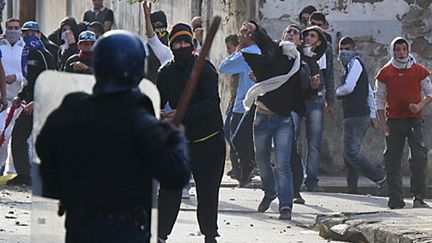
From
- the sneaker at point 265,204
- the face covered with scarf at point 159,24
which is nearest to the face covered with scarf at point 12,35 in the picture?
the face covered with scarf at point 159,24

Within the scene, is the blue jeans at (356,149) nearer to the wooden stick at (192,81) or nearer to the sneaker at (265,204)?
the sneaker at (265,204)

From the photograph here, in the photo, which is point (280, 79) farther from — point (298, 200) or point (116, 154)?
point (116, 154)

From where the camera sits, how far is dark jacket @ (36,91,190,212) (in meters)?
5.46

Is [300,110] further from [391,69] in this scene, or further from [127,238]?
[127,238]

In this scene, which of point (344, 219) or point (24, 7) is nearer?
point (344, 219)

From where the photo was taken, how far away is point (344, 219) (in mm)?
11773

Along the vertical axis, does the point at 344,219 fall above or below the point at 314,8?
below

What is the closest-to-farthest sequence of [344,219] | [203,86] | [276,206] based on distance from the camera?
[203,86], [344,219], [276,206]

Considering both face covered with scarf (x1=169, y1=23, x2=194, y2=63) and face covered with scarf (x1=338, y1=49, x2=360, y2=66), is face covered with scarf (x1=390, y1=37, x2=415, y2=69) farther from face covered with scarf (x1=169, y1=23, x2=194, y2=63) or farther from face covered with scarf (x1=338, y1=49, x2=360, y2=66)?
face covered with scarf (x1=169, y1=23, x2=194, y2=63)

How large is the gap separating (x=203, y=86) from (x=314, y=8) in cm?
721

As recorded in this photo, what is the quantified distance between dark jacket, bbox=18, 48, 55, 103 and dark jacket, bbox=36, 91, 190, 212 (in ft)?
32.2

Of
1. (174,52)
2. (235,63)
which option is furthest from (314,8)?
(174,52)

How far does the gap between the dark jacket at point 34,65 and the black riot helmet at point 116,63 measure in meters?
9.80

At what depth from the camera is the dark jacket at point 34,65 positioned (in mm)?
15281
